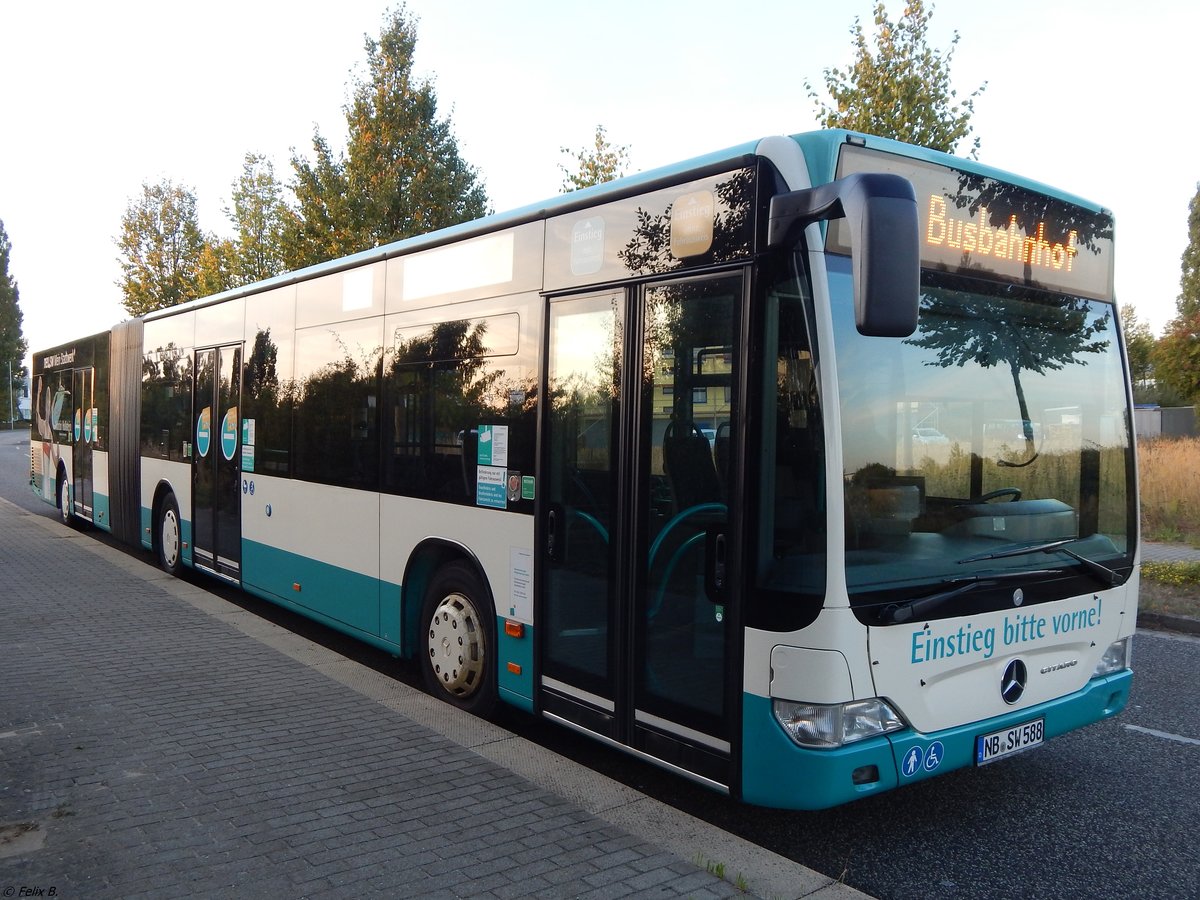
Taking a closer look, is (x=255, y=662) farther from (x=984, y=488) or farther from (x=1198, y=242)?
(x=1198, y=242)

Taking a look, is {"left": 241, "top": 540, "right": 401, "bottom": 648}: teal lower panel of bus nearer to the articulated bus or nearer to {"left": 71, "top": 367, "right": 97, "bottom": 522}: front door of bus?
the articulated bus

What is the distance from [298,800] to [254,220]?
3283cm

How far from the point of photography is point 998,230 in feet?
14.4

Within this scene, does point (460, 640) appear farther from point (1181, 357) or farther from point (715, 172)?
point (1181, 357)

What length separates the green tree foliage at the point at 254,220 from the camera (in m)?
31.8

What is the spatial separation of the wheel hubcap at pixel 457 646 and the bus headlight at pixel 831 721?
7.87ft

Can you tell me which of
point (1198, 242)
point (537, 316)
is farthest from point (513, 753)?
point (1198, 242)

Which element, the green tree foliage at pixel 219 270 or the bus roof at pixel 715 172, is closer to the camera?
the bus roof at pixel 715 172

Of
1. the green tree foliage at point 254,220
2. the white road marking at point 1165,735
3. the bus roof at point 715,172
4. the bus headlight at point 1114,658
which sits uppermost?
the green tree foliage at point 254,220

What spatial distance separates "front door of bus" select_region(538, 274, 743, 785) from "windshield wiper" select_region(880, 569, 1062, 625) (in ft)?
2.04

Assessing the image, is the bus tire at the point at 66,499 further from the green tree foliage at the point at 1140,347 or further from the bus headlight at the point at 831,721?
the green tree foliage at the point at 1140,347

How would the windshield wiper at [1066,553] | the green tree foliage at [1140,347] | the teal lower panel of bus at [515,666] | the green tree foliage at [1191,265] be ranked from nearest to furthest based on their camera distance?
the windshield wiper at [1066,553], the teal lower panel of bus at [515,666], the green tree foliage at [1140,347], the green tree foliage at [1191,265]

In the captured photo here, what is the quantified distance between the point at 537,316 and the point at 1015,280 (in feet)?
7.74

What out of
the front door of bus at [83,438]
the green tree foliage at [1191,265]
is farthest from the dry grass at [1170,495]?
the green tree foliage at [1191,265]
